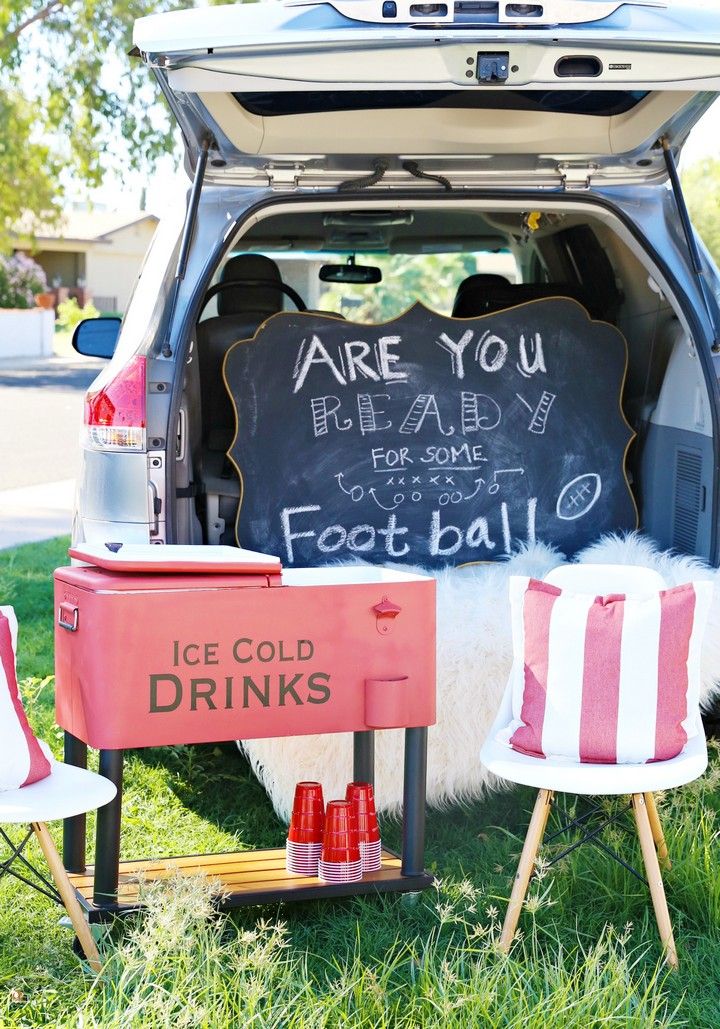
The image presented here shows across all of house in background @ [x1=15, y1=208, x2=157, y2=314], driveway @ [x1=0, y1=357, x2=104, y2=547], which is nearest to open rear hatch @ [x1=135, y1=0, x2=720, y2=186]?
driveway @ [x1=0, y1=357, x2=104, y2=547]

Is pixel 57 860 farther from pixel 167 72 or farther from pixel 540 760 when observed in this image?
pixel 167 72

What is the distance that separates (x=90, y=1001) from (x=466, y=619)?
1.51 m

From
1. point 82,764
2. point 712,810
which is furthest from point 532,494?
point 82,764

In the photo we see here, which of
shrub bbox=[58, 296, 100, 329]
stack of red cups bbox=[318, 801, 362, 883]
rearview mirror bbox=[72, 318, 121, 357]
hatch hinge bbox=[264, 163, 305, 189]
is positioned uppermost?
shrub bbox=[58, 296, 100, 329]

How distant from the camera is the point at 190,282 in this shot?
12.1 ft

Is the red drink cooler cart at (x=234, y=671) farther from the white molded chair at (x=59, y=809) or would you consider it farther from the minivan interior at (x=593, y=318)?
the minivan interior at (x=593, y=318)

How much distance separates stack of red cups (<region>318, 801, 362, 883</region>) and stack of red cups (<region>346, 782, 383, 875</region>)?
0.02 metres

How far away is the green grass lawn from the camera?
251cm

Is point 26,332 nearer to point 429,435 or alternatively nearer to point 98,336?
point 98,336

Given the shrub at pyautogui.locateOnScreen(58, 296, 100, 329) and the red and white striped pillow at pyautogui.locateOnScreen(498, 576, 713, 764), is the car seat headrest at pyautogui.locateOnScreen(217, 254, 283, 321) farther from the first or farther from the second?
the shrub at pyautogui.locateOnScreen(58, 296, 100, 329)

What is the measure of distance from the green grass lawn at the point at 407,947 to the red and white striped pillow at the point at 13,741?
0.37m

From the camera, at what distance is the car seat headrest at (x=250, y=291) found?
4816 mm

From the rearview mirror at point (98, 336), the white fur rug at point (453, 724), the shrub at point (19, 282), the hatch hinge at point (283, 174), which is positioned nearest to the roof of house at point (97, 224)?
the shrub at point (19, 282)

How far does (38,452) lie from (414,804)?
9.86 meters
